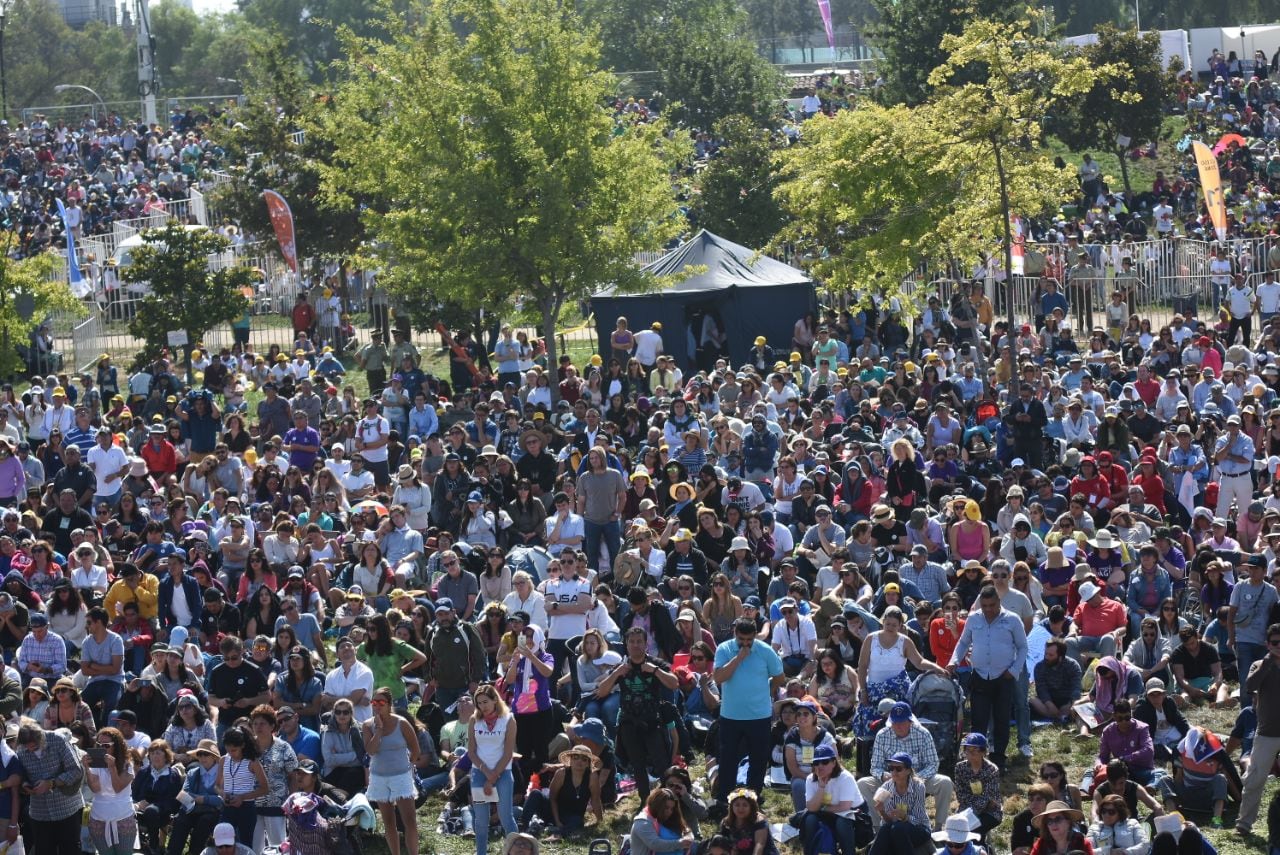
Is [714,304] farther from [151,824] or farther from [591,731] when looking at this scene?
[151,824]

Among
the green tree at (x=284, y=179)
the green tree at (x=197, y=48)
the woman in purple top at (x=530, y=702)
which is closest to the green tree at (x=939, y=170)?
the green tree at (x=284, y=179)

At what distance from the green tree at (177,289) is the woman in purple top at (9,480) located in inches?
354

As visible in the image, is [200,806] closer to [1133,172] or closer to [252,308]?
[252,308]

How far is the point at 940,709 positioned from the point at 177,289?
19.6 m

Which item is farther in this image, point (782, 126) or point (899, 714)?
point (782, 126)

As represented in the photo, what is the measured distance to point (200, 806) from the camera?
12477mm

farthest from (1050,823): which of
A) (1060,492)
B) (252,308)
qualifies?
(252,308)

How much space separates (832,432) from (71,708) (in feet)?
33.0

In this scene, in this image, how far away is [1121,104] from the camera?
4669 cm

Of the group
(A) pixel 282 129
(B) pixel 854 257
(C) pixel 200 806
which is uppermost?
(A) pixel 282 129

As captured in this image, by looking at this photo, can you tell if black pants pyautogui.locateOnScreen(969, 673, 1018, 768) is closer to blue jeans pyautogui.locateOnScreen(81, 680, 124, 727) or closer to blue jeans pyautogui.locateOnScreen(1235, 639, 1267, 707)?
blue jeans pyautogui.locateOnScreen(1235, 639, 1267, 707)

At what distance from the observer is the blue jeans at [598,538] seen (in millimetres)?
17906

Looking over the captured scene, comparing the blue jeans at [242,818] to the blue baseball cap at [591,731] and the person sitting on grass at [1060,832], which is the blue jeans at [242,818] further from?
the person sitting on grass at [1060,832]

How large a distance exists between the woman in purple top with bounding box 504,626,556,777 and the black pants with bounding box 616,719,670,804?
2.12 feet
